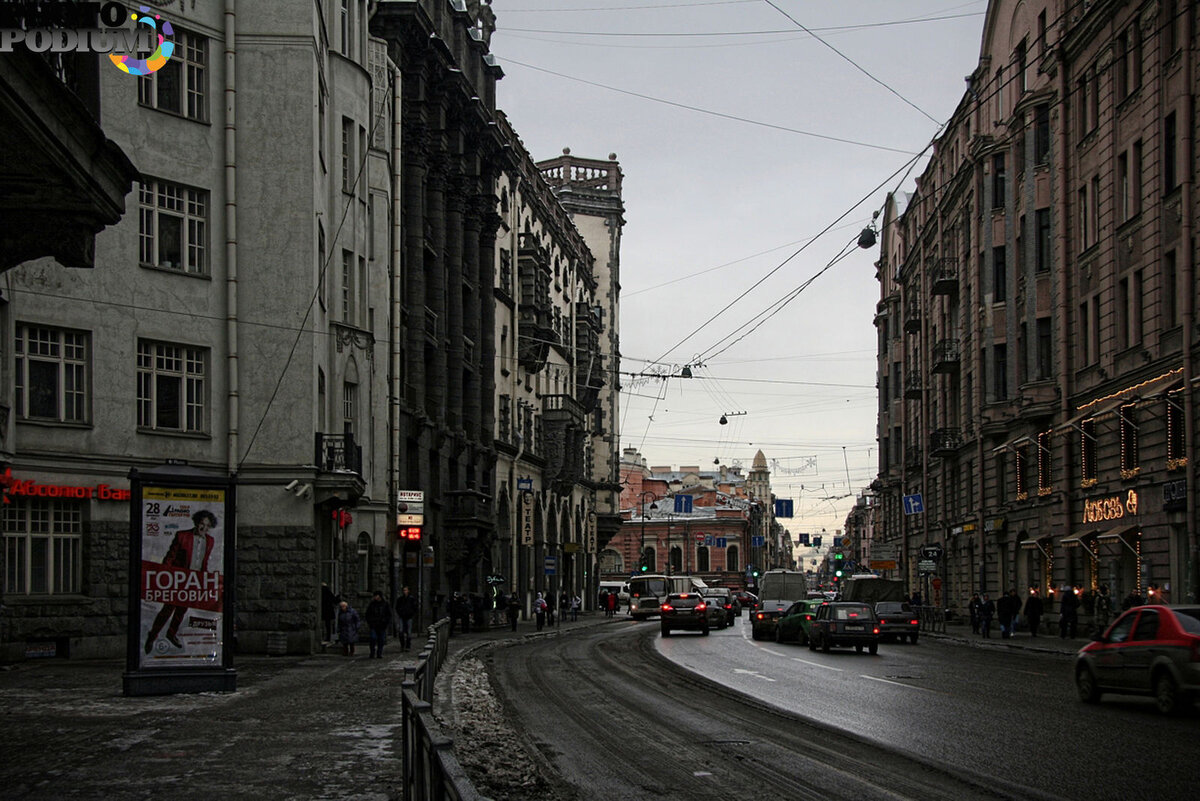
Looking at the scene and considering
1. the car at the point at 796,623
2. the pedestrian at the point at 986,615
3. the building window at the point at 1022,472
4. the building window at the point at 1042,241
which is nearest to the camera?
the car at the point at 796,623

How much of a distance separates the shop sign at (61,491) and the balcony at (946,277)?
3982 cm

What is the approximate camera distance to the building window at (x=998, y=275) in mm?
52406

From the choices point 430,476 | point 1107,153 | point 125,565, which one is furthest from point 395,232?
point 1107,153

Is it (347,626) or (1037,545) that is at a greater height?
(1037,545)

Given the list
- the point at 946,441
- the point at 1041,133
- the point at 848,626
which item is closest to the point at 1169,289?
the point at 848,626

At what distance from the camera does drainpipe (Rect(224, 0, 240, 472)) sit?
105ft

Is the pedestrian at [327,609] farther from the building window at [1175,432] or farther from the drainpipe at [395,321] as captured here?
the building window at [1175,432]

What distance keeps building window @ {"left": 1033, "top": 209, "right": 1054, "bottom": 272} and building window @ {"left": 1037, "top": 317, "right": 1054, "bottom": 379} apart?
1.81 m

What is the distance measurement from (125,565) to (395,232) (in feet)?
60.6

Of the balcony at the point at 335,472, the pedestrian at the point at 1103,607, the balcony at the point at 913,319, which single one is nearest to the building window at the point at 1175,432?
the pedestrian at the point at 1103,607

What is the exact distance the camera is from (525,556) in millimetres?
70625

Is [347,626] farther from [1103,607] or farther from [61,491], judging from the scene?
[1103,607]

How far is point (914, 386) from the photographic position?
71188 mm

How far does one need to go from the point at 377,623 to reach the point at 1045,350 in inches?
1008
